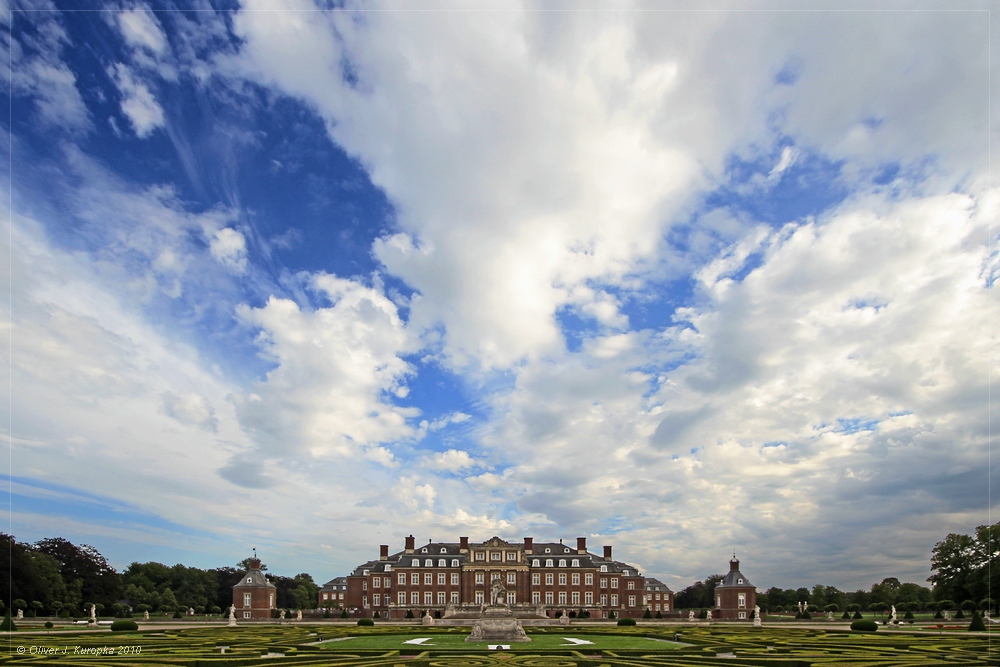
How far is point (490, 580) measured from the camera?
90.0m

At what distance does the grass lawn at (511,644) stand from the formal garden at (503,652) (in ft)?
0.33

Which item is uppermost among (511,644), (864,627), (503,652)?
(503,652)

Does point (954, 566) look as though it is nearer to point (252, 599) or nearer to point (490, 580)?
point (490, 580)

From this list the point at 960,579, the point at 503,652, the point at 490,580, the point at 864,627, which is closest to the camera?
the point at 503,652

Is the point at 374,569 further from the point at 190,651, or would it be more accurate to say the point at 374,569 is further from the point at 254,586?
the point at 190,651

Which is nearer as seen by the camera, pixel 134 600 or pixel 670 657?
pixel 670 657

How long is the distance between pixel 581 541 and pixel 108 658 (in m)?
→ 76.6

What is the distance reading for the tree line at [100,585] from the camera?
66625 mm

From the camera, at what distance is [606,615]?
8838 cm

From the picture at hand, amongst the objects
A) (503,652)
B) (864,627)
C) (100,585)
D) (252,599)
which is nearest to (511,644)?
(503,652)

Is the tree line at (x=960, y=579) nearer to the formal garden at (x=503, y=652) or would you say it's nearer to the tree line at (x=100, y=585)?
the formal garden at (x=503, y=652)

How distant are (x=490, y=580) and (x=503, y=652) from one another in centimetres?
6303

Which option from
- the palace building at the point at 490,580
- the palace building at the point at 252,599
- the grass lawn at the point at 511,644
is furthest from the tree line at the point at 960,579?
the palace building at the point at 252,599

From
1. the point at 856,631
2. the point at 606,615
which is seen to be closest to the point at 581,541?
the point at 606,615
